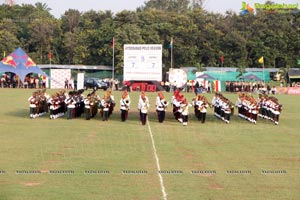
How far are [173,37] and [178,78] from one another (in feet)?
60.3

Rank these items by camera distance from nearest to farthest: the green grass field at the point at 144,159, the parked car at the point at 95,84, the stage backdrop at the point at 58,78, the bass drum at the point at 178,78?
the green grass field at the point at 144,159, the stage backdrop at the point at 58,78, the parked car at the point at 95,84, the bass drum at the point at 178,78

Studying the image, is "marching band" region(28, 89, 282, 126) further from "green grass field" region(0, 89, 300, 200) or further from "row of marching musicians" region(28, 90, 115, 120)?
"green grass field" region(0, 89, 300, 200)

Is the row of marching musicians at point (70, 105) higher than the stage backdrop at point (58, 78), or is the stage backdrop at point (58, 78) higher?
the stage backdrop at point (58, 78)

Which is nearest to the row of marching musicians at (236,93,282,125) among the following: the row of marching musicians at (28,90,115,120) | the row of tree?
the row of marching musicians at (28,90,115,120)

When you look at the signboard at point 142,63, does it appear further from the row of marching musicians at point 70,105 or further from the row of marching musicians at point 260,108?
the row of marching musicians at point 70,105

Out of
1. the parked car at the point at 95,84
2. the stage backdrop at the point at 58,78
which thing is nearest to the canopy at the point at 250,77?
the parked car at the point at 95,84

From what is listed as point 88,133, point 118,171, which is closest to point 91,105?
point 88,133

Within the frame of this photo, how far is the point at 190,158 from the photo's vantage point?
14500mm

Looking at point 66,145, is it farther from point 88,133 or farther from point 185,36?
point 185,36

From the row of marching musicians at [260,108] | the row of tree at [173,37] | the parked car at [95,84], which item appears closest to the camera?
the row of marching musicians at [260,108]

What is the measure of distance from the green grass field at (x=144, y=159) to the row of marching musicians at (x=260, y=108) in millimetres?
1100

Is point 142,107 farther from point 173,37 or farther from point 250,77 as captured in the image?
point 173,37

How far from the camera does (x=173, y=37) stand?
7506 cm

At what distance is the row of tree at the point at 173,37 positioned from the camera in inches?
2889
